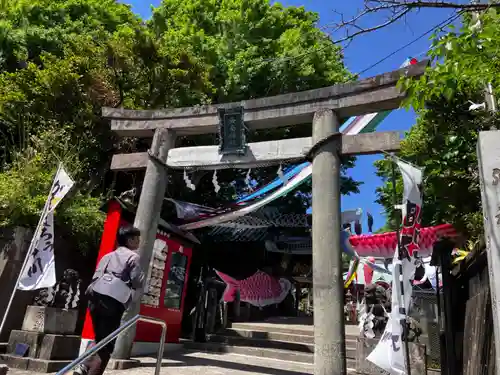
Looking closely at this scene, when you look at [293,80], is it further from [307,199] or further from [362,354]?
[362,354]

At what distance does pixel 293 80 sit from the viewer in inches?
540

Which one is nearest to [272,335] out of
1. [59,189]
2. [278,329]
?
[278,329]

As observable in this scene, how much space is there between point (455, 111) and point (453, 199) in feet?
3.55

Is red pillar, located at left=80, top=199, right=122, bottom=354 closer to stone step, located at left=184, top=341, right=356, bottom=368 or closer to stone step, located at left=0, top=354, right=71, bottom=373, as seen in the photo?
stone step, located at left=0, top=354, right=71, bottom=373

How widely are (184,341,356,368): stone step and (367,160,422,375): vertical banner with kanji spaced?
3.70 meters

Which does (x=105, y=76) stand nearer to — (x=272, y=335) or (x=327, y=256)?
(x=327, y=256)

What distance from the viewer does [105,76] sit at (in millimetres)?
11578

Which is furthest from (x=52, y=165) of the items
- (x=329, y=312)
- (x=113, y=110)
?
(x=329, y=312)

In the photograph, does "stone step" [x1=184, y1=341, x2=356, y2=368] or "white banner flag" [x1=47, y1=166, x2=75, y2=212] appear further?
"stone step" [x1=184, y1=341, x2=356, y2=368]

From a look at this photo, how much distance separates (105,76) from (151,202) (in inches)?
205

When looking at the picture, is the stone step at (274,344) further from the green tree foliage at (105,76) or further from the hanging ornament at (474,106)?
the hanging ornament at (474,106)

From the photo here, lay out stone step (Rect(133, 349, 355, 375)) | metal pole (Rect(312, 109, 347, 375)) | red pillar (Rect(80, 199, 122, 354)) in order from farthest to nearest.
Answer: red pillar (Rect(80, 199, 122, 354)) < stone step (Rect(133, 349, 355, 375)) < metal pole (Rect(312, 109, 347, 375))

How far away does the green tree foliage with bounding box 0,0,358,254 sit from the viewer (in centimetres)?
991

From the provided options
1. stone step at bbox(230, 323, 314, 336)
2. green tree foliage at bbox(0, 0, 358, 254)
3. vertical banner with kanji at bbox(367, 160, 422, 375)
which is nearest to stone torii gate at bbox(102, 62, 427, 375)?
vertical banner with kanji at bbox(367, 160, 422, 375)
